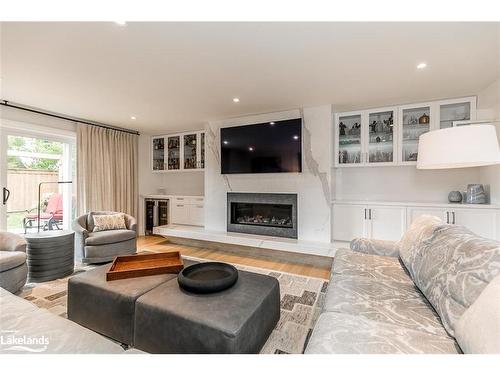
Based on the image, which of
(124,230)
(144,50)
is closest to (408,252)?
(144,50)

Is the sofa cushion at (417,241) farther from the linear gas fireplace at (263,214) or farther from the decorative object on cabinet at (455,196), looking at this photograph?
the linear gas fireplace at (263,214)

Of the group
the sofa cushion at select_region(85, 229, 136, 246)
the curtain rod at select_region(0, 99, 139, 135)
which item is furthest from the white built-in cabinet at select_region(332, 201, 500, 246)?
the curtain rod at select_region(0, 99, 139, 135)

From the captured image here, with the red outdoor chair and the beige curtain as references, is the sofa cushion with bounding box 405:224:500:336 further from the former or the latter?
the red outdoor chair

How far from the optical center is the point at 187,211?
462cm

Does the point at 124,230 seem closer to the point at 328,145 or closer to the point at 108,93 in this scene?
the point at 108,93

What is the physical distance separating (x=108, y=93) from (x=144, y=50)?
1256 mm

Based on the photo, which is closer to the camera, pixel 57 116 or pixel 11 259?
pixel 11 259

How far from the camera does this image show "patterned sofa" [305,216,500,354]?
87 centimetres

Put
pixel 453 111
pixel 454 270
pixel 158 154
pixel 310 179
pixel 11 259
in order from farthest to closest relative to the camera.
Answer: pixel 158 154 < pixel 310 179 < pixel 453 111 < pixel 11 259 < pixel 454 270

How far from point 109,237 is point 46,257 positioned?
679mm

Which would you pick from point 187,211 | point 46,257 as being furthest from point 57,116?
point 187,211

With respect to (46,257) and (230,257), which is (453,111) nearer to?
(230,257)

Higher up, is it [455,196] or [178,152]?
[178,152]

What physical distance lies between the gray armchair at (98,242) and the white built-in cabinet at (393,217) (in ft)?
10.1
